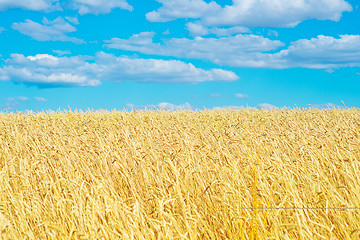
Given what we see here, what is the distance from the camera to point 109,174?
5.41 metres

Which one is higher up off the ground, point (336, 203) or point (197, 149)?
point (197, 149)

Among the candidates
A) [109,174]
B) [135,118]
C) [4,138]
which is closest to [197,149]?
[109,174]

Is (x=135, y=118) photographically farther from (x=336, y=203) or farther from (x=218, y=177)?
(x=336, y=203)

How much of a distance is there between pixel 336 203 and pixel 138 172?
9.10ft

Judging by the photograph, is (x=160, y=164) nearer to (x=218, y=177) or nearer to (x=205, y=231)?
(x=218, y=177)

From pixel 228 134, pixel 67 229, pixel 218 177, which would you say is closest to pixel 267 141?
pixel 228 134

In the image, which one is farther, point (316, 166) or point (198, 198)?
point (316, 166)

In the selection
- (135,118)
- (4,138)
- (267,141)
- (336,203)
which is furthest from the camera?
(135,118)

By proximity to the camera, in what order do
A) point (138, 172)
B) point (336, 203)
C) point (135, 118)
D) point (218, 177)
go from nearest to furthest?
point (336, 203), point (218, 177), point (138, 172), point (135, 118)

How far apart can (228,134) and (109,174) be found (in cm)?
Result: 307

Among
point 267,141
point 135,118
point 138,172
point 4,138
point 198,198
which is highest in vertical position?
point 135,118

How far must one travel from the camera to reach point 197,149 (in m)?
6.00

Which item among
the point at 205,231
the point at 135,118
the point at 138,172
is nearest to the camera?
the point at 205,231

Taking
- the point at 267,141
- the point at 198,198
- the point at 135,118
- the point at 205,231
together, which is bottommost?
the point at 205,231
